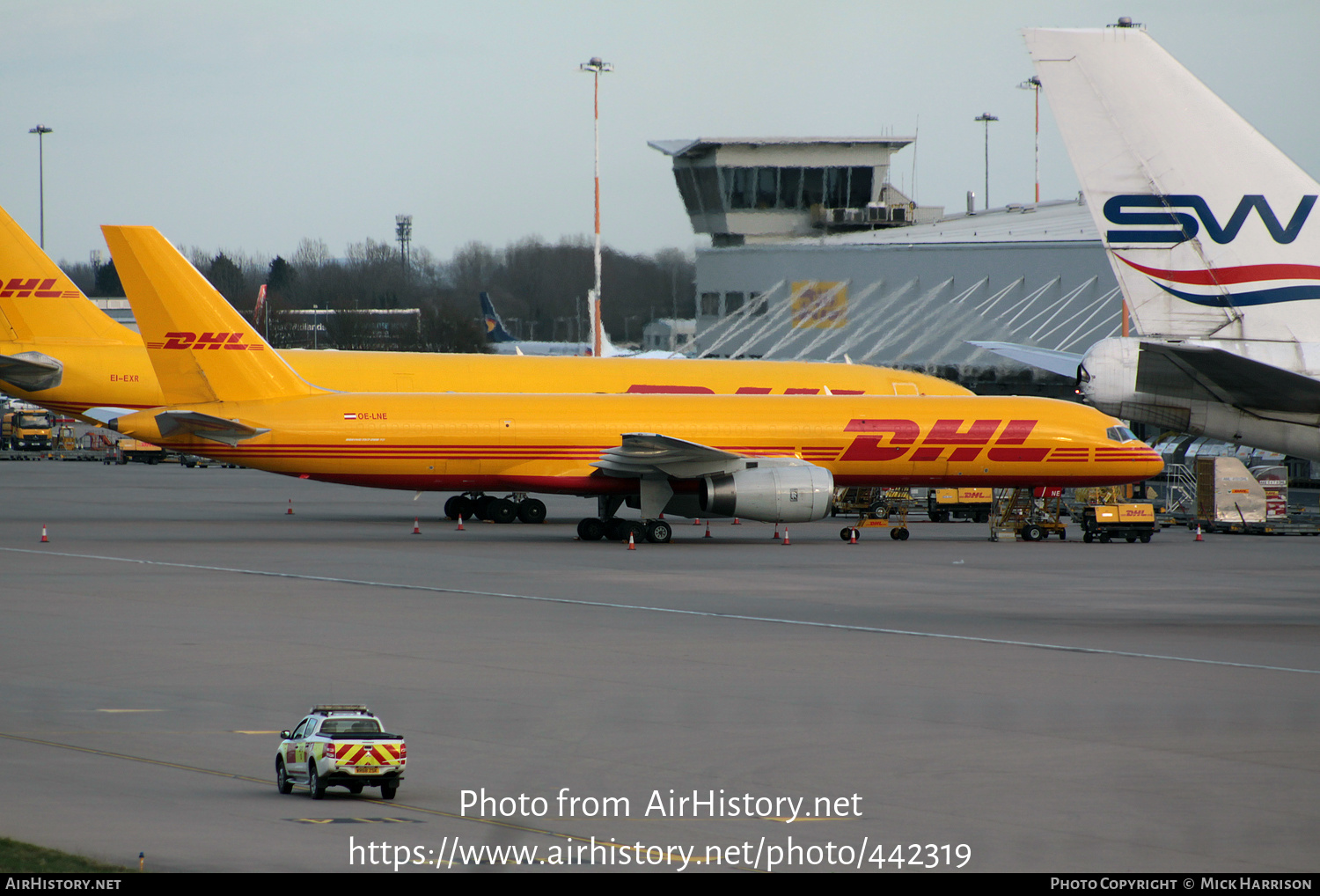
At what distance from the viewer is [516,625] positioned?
1803cm

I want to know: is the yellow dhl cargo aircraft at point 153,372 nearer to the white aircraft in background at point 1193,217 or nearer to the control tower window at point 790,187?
the white aircraft in background at point 1193,217

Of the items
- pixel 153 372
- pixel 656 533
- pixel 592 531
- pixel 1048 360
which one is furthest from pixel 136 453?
pixel 1048 360

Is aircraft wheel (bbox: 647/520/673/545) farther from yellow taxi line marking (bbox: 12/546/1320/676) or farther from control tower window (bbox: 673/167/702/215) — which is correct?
control tower window (bbox: 673/167/702/215)

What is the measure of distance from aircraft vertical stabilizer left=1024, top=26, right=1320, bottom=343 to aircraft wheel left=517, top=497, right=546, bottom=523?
A: 23.4 metres

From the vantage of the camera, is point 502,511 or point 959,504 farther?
point 959,504

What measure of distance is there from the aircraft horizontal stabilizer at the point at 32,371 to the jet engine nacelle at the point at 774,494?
20441 millimetres

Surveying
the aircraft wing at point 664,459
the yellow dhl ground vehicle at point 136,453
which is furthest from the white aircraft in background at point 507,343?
the aircraft wing at point 664,459

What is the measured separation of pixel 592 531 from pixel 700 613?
1311 centimetres

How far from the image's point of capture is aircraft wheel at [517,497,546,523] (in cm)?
3794

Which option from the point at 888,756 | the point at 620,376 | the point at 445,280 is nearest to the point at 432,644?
the point at 888,756

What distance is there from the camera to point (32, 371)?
39.9 meters

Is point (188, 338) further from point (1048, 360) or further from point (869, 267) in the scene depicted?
point (869, 267)

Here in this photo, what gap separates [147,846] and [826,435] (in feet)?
87.8

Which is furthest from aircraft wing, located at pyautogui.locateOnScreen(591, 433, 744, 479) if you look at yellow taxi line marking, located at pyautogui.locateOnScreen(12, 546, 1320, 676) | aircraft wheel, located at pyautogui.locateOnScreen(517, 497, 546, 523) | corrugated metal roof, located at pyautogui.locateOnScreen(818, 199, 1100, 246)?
corrugated metal roof, located at pyautogui.locateOnScreen(818, 199, 1100, 246)
